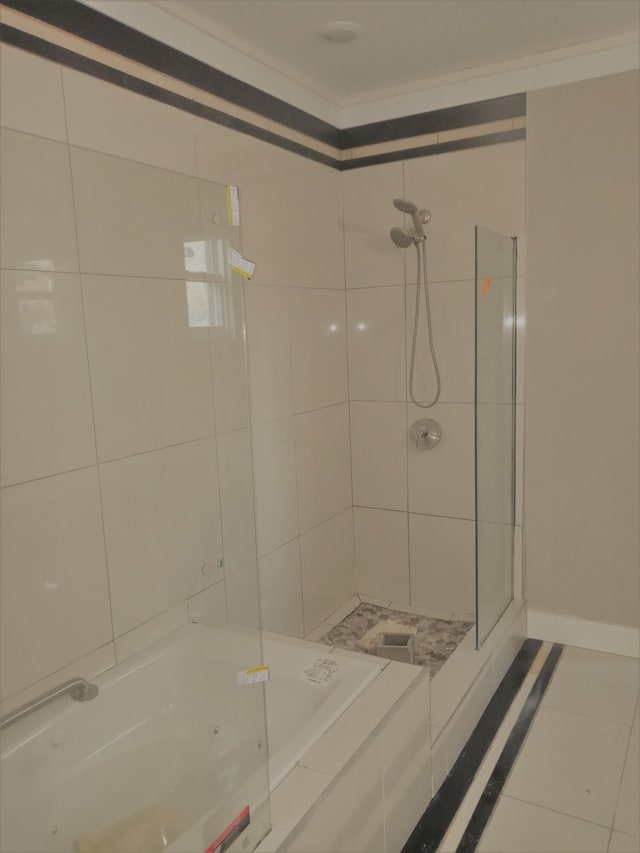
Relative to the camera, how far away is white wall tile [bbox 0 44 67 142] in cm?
153

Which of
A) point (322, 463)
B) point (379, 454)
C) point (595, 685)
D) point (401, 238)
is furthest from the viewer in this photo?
point (379, 454)

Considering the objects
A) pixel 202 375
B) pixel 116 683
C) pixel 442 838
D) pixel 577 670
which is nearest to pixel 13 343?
pixel 202 375

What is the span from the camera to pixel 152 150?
1933mm

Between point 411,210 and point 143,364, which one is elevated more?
point 411,210

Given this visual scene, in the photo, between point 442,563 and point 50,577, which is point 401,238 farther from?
point 50,577

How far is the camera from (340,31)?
2.22m

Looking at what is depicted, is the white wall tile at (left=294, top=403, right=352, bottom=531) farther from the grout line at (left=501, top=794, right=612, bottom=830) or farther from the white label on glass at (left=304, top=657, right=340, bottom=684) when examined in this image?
the grout line at (left=501, top=794, right=612, bottom=830)

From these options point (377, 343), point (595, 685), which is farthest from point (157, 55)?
point (595, 685)

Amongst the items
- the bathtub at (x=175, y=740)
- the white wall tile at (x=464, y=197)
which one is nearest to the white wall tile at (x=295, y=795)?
the bathtub at (x=175, y=740)

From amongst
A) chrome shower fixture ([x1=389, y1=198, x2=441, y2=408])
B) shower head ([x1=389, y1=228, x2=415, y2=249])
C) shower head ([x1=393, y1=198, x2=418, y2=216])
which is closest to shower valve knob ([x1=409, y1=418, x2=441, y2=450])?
chrome shower fixture ([x1=389, y1=198, x2=441, y2=408])

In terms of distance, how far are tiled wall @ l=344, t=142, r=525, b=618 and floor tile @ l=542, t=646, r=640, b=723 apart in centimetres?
50

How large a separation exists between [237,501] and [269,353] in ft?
2.73

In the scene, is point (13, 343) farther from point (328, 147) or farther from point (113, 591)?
point (328, 147)

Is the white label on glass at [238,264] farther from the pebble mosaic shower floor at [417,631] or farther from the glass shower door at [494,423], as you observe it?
the pebble mosaic shower floor at [417,631]
